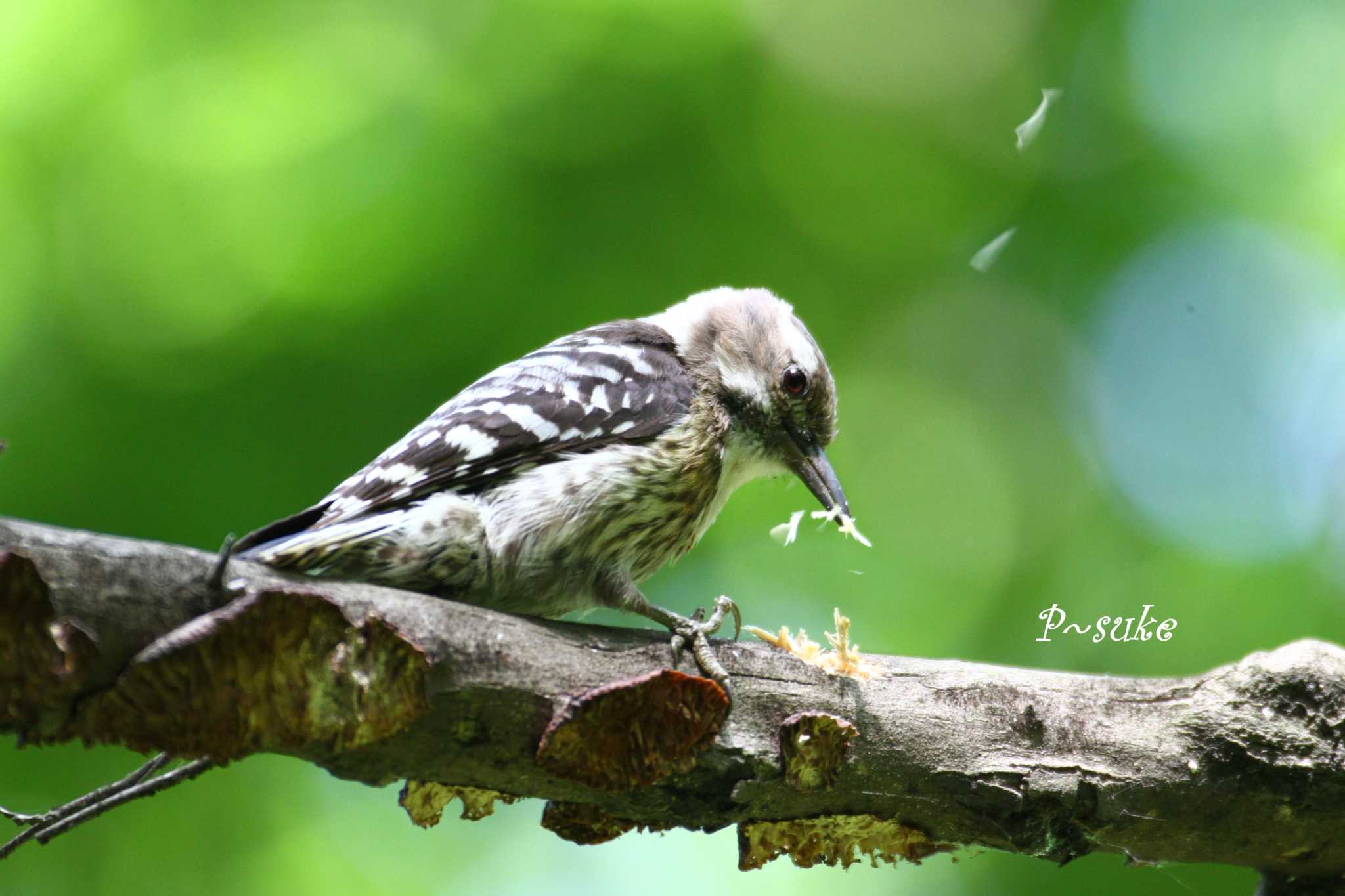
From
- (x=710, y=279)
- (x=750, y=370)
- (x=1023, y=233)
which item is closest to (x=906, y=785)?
(x=750, y=370)

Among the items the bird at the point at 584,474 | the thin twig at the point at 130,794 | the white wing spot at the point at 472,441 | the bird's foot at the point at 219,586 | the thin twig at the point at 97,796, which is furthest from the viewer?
the white wing spot at the point at 472,441

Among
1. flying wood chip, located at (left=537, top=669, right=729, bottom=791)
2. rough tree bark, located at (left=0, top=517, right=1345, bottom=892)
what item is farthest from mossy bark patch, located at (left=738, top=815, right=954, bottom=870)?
flying wood chip, located at (left=537, top=669, right=729, bottom=791)

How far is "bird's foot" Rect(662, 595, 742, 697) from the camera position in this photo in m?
2.07

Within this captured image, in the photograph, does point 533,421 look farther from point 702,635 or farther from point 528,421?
point 702,635

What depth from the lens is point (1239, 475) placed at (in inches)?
208

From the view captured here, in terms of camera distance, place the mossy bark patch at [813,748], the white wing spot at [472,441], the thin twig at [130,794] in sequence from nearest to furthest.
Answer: the thin twig at [130,794] < the mossy bark patch at [813,748] < the white wing spot at [472,441]

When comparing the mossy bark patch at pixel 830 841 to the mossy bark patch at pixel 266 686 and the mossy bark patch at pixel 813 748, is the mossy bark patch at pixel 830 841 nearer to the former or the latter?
the mossy bark patch at pixel 813 748

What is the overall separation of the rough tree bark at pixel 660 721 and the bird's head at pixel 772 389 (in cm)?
100

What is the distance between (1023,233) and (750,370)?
2681mm

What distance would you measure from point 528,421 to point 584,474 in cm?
21

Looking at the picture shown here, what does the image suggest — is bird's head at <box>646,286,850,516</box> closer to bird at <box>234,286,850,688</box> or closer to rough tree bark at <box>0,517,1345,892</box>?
bird at <box>234,286,850,688</box>

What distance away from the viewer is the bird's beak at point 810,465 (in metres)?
3.21

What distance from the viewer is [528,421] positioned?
2.63 m

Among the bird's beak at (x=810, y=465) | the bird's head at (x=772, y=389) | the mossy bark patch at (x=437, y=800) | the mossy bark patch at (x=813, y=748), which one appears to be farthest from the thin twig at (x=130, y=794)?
the bird's beak at (x=810, y=465)
